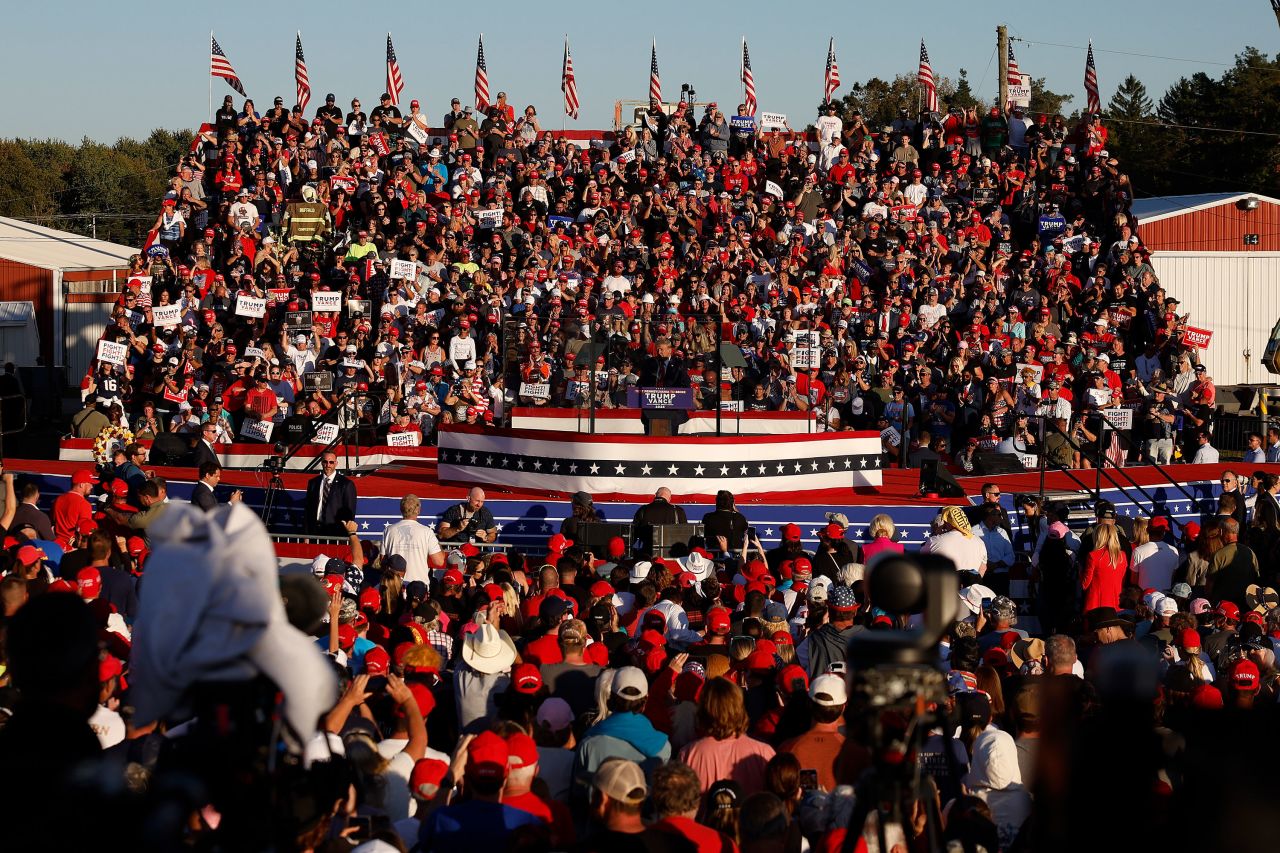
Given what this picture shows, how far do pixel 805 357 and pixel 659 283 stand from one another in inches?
153

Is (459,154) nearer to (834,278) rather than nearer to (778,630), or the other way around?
(834,278)

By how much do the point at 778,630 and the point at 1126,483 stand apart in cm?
1179

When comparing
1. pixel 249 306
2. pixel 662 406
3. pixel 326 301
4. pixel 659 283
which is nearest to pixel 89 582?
pixel 662 406

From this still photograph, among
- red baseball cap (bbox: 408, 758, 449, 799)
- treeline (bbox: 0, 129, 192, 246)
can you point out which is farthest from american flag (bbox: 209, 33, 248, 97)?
treeline (bbox: 0, 129, 192, 246)

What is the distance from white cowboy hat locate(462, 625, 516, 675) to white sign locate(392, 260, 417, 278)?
17.4 meters

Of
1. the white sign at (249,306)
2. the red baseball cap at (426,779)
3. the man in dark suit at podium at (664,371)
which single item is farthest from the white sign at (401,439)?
the red baseball cap at (426,779)

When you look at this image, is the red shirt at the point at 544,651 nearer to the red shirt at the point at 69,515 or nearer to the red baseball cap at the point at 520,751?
the red baseball cap at the point at 520,751

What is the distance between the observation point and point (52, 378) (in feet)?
108

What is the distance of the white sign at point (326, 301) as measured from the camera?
24.9m

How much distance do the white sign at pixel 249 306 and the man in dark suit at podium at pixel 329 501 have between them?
8.17 m

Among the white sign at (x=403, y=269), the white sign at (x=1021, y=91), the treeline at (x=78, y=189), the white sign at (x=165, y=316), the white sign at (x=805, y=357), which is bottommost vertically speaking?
the white sign at (x=805, y=357)

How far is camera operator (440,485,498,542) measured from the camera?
16734 millimetres

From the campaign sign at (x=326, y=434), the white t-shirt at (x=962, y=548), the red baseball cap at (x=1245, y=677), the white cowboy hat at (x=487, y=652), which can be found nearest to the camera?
the white cowboy hat at (x=487, y=652)

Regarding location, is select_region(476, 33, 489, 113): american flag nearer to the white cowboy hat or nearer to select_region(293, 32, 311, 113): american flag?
select_region(293, 32, 311, 113): american flag
